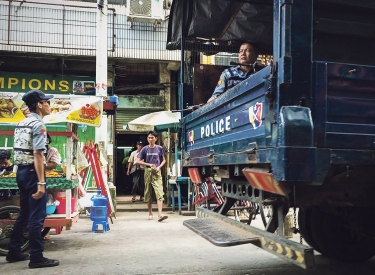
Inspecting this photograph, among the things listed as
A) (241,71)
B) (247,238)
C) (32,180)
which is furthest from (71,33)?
(247,238)

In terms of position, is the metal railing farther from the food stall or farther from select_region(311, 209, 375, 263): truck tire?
select_region(311, 209, 375, 263): truck tire

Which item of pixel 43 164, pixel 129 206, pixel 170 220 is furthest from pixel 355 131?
pixel 129 206

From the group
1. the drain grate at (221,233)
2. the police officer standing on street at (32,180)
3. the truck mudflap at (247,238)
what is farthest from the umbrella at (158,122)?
the drain grate at (221,233)

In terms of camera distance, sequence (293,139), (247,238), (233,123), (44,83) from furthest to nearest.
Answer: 1. (44,83)
2. (233,123)
3. (247,238)
4. (293,139)

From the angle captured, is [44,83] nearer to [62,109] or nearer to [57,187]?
[62,109]

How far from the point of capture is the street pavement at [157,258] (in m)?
4.17

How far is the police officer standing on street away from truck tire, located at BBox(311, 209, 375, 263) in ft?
9.92

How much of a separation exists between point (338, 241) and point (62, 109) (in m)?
3.89

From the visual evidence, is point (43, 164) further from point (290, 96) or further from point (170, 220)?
point (170, 220)

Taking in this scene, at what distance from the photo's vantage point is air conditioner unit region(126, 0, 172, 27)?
11750 millimetres

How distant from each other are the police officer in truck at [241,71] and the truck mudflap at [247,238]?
1.43 meters

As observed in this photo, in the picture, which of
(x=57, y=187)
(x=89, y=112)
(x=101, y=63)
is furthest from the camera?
(x=101, y=63)

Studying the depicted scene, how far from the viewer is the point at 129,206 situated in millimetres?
10609

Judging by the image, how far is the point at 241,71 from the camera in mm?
4488
